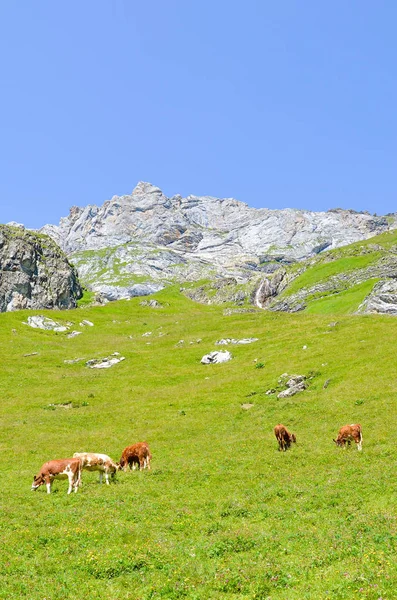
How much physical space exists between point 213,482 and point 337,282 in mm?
134246

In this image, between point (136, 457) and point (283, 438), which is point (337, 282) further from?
point (136, 457)

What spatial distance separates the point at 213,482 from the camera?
27312 mm

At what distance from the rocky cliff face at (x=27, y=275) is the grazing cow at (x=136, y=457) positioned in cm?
15203

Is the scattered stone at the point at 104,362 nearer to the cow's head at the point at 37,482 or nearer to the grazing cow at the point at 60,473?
the cow's head at the point at 37,482

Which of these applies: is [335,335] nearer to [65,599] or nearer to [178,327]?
[178,327]

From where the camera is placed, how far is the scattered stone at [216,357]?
70.3 meters

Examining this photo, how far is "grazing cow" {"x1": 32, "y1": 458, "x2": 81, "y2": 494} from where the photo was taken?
26.8m

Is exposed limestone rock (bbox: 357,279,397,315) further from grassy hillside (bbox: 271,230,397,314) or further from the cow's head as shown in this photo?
the cow's head

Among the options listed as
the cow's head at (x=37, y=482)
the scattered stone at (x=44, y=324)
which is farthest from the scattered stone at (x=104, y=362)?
the cow's head at (x=37, y=482)

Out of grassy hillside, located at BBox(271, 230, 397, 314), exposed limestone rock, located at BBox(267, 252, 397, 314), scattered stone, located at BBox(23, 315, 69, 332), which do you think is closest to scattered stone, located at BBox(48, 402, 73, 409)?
scattered stone, located at BBox(23, 315, 69, 332)

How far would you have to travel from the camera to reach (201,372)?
66125 mm

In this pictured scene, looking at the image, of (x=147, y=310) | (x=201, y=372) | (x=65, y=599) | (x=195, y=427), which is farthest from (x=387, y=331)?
(x=147, y=310)

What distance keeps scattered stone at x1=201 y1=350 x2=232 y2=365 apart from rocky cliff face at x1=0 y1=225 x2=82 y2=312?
121m

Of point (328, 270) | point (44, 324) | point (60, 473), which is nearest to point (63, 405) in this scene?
point (60, 473)
